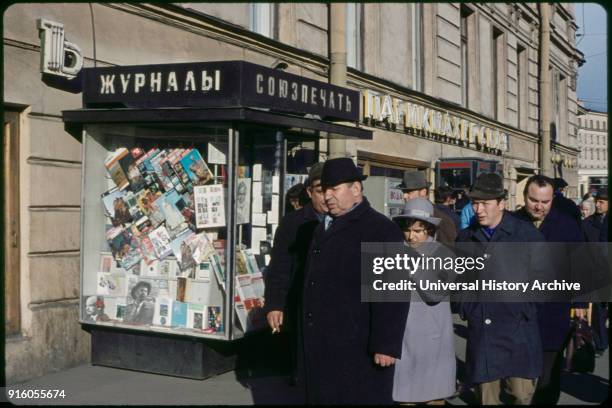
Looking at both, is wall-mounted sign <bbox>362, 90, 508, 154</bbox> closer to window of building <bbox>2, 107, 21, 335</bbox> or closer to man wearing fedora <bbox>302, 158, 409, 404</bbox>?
window of building <bbox>2, 107, 21, 335</bbox>

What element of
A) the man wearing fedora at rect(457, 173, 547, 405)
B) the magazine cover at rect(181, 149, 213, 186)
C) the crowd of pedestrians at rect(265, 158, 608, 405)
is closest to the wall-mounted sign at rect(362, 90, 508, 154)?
the magazine cover at rect(181, 149, 213, 186)

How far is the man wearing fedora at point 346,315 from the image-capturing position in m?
4.28

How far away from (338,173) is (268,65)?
6.92 m

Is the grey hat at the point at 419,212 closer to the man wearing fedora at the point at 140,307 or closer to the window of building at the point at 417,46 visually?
the man wearing fedora at the point at 140,307

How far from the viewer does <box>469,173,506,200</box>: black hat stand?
5137mm

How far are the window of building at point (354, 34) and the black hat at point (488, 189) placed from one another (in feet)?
29.5

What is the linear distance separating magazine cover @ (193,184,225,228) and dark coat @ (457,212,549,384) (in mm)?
2773

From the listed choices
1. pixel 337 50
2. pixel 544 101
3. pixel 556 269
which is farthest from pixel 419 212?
pixel 544 101

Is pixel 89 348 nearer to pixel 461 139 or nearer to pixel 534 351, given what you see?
pixel 534 351

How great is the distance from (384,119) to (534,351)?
31.1ft

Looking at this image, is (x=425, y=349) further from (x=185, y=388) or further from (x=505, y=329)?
(x=185, y=388)

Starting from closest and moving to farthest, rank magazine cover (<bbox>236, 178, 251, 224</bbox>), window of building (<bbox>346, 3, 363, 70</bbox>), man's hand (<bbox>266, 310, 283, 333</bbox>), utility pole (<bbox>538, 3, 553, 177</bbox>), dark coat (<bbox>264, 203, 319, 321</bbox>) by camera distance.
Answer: man's hand (<bbox>266, 310, 283, 333</bbox>), dark coat (<bbox>264, 203, 319, 321</bbox>), magazine cover (<bbox>236, 178, 251, 224</bbox>), window of building (<bbox>346, 3, 363, 70</bbox>), utility pole (<bbox>538, 3, 553, 177</bbox>)

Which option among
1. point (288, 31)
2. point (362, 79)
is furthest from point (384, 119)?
point (288, 31)

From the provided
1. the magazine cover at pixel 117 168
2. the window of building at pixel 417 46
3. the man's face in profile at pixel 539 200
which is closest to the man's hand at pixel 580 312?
the man's face in profile at pixel 539 200
